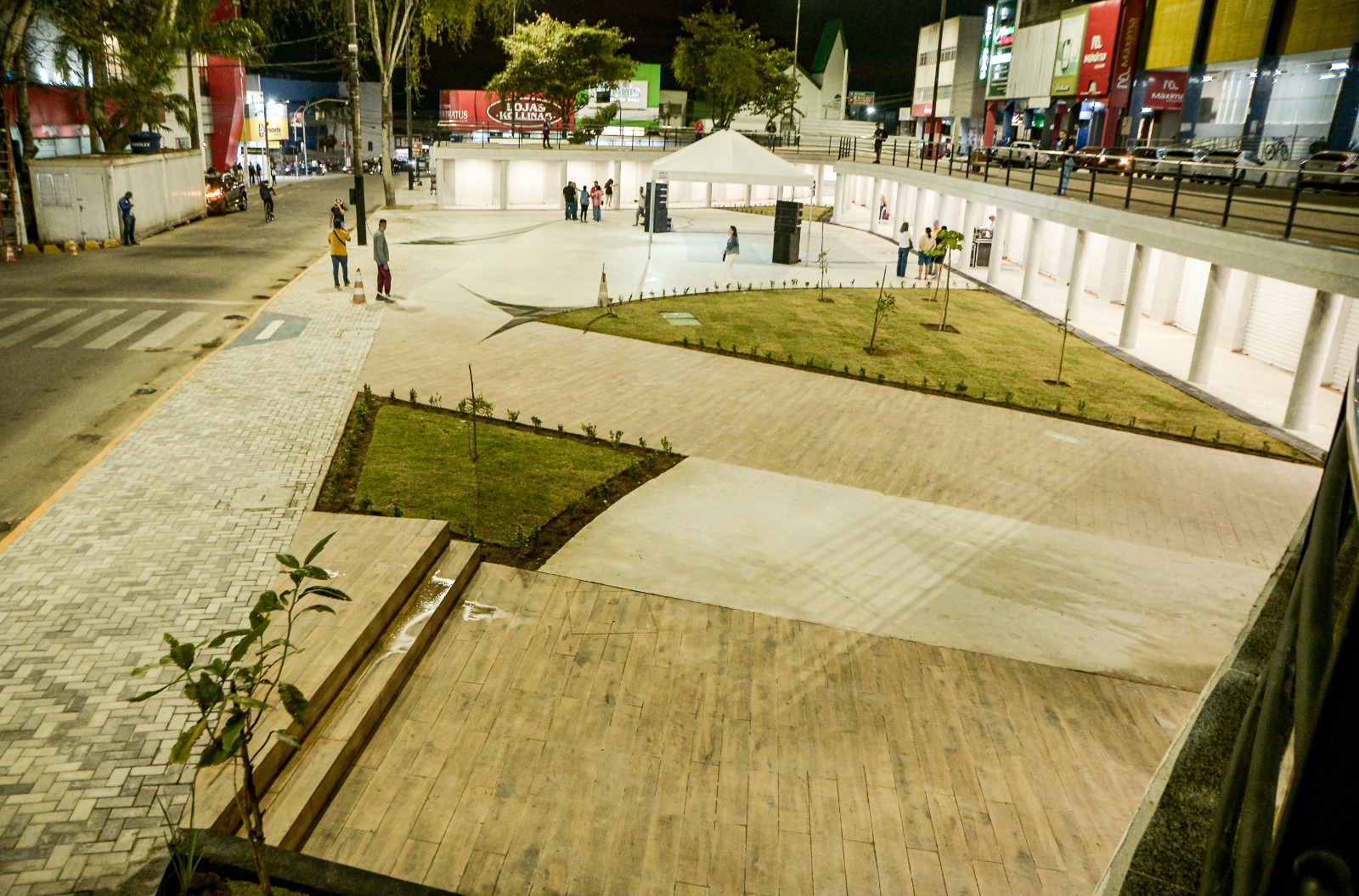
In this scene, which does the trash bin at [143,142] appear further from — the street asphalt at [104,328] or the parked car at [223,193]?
the street asphalt at [104,328]

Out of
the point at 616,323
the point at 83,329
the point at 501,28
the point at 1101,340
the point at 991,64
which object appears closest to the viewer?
A: the point at 83,329

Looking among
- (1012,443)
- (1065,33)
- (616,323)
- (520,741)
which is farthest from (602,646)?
(1065,33)

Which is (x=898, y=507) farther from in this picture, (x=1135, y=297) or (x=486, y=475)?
(x=1135, y=297)

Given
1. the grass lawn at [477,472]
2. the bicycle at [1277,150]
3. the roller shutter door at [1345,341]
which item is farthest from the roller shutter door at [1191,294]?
the grass lawn at [477,472]

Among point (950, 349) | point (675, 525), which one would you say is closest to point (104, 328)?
point (675, 525)

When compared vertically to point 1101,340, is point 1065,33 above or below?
above

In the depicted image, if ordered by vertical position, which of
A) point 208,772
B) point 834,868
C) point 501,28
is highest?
point 501,28

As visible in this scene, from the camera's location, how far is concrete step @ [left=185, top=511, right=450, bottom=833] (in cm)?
526

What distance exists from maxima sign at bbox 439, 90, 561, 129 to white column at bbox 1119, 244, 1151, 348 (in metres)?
35.2

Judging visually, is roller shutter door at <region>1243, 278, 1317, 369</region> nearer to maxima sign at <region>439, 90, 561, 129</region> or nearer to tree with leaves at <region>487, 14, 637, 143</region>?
tree with leaves at <region>487, 14, 637, 143</region>

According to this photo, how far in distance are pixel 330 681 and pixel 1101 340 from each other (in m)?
19.2

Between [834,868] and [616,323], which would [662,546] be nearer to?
[834,868]

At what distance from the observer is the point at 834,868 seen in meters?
5.29

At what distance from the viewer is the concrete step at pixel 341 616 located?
526 centimetres
